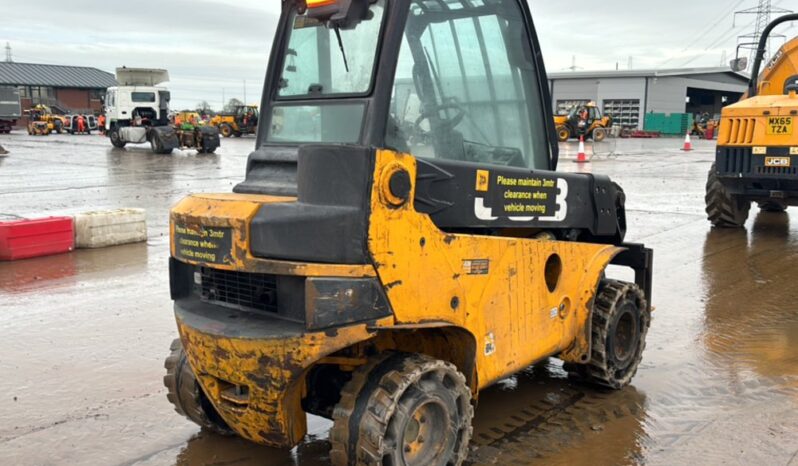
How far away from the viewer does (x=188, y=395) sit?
3.73 metres

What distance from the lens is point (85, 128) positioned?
50.5m

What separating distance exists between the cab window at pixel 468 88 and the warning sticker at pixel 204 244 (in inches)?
32.4

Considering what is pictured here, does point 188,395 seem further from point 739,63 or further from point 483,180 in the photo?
point 739,63

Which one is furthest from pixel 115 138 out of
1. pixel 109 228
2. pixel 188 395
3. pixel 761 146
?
pixel 188 395

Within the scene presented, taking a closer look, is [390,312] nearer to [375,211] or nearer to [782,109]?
[375,211]

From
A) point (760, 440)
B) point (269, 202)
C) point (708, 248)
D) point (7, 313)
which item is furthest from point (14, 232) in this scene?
point (708, 248)

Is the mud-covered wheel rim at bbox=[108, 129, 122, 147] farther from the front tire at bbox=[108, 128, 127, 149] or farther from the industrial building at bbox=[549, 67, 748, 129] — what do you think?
the industrial building at bbox=[549, 67, 748, 129]

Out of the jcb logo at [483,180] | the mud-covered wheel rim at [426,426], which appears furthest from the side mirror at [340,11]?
the mud-covered wheel rim at [426,426]

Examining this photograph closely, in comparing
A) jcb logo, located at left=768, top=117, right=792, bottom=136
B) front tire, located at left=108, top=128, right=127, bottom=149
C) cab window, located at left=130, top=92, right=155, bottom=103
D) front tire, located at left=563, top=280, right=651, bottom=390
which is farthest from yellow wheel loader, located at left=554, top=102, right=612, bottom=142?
front tire, located at left=563, top=280, right=651, bottom=390

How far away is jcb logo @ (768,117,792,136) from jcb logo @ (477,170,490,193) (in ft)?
25.8

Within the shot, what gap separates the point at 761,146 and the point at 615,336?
6.69 m

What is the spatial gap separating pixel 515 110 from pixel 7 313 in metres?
4.90

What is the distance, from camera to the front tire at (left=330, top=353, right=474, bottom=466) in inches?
119

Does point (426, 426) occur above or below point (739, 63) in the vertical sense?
below
